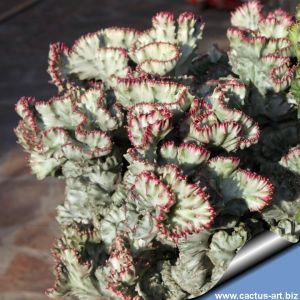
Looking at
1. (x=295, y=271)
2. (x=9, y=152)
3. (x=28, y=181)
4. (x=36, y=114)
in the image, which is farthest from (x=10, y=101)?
(x=295, y=271)

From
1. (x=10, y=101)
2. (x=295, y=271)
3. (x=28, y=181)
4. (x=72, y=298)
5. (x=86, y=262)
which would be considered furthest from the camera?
(x=10, y=101)

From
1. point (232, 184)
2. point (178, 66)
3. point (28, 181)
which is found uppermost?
point (28, 181)

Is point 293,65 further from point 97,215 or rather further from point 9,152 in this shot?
point 9,152

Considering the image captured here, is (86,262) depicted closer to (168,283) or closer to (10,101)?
(168,283)

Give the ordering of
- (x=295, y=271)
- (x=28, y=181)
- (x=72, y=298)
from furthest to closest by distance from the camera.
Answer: (x=28, y=181) < (x=72, y=298) < (x=295, y=271)

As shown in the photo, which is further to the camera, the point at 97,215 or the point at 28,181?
the point at 28,181

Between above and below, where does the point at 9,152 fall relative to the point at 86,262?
above

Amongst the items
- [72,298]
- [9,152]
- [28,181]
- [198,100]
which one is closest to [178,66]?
[198,100]
